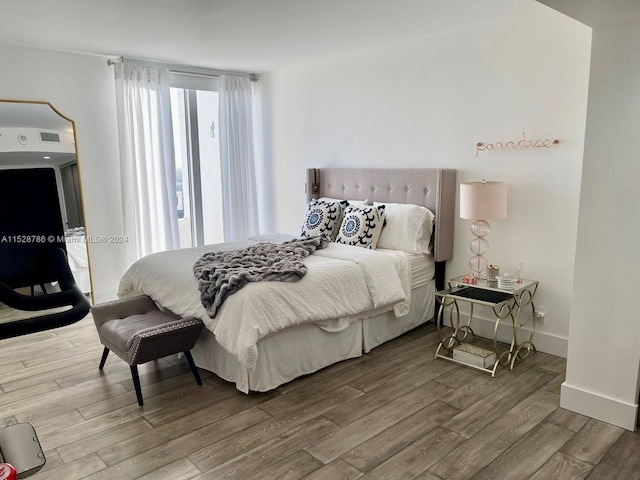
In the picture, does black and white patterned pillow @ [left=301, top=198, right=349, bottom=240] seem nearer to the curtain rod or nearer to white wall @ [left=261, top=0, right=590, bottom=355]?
white wall @ [left=261, top=0, right=590, bottom=355]

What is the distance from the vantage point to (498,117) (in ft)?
11.9

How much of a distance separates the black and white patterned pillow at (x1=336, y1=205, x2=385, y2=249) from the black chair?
3.03 m

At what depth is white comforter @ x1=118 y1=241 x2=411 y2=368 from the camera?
2805 mm

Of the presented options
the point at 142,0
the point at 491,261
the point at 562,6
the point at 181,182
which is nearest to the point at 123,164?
the point at 181,182

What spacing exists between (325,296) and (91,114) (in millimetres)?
3164

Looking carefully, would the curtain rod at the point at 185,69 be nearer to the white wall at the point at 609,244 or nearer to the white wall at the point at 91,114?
the white wall at the point at 91,114

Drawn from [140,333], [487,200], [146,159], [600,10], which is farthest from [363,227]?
[146,159]

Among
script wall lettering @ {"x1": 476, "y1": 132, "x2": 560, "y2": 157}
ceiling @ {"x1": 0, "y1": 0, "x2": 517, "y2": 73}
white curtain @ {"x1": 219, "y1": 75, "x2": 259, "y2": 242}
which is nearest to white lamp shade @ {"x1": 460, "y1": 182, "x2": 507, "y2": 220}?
script wall lettering @ {"x1": 476, "y1": 132, "x2": 560, "y2": 157}

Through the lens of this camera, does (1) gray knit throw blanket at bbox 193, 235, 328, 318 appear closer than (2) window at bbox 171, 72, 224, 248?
Yes

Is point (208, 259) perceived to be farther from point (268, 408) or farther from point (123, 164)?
point (123, 164)

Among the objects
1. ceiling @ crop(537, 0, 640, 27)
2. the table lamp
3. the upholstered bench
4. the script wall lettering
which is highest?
ceiling @ crop(537, 0, 640, 27)

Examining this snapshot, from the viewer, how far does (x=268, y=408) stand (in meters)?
2.79

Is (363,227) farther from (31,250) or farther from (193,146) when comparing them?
(31,250)

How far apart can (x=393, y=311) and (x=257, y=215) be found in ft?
8.70
